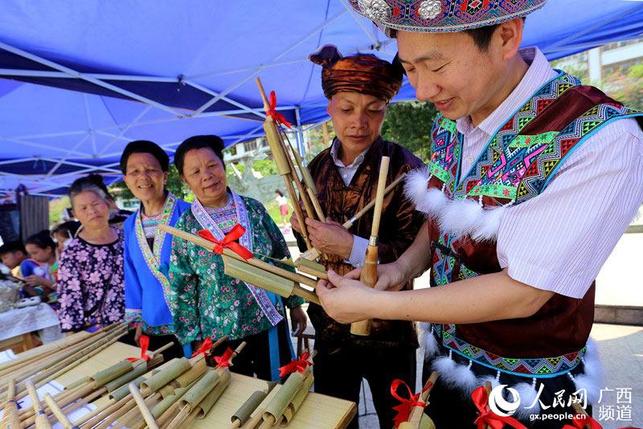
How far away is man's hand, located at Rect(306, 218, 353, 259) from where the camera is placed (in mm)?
1440

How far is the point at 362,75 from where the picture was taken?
5.10 ft

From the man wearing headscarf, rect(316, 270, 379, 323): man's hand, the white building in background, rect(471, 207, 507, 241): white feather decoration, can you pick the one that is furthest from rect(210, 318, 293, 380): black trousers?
the white building in background

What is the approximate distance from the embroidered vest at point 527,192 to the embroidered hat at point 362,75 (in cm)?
54

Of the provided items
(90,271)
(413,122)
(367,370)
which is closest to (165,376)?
(367,370)

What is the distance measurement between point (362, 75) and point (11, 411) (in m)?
1.67

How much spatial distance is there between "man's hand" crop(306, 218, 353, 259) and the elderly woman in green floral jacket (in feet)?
2.01

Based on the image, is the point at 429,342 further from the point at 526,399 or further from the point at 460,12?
the point at 460,12

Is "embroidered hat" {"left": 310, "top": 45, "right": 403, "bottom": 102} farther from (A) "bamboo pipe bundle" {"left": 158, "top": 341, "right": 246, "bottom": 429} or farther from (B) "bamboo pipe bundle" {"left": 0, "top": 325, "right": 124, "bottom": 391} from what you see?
(B) "bamboo pipe bundle" {"left": 0, "top": 325, "right": 124, "bottom": 391}

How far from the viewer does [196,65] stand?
3857mm

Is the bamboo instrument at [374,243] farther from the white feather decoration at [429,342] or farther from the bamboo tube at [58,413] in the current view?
the bamboo tube at [58,413]

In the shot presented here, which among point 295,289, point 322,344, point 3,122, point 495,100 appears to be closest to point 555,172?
point 495,100

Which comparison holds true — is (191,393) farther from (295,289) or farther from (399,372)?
(399,372)

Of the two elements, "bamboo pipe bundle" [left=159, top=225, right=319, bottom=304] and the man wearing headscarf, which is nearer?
"bamboo pipe bundle" [left=159, top=225, right=319, bottom=304]

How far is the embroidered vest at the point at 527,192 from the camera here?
2.75ft
